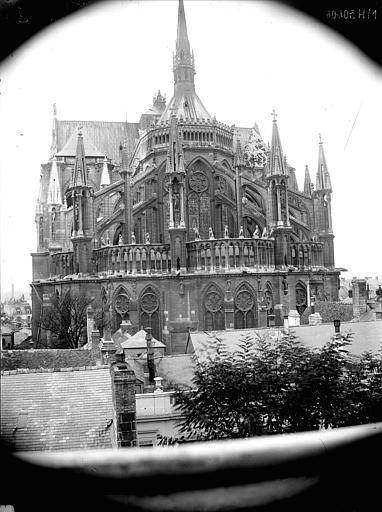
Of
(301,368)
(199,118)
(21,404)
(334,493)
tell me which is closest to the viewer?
(334,493)

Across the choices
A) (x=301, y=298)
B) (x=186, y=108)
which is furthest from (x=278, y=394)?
(x=186, y=108)

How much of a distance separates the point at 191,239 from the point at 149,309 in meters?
3.32

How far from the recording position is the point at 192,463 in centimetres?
A: 176

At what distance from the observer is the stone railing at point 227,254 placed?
21172mm

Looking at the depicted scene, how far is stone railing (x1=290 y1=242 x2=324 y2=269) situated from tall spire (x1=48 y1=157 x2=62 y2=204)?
39.6 feet

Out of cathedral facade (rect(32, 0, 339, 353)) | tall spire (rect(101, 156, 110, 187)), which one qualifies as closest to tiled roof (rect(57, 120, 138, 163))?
tall spire (rect(101, 156, 110, 187))

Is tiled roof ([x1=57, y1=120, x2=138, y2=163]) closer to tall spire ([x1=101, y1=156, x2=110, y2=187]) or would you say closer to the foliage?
tall spire ([x1=101, y1=156, x2=110, y2=187])

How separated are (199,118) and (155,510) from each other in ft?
69.4

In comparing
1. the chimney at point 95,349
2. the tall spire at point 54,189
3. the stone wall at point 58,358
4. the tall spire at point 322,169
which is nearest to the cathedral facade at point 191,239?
the tall spire at point 54,189

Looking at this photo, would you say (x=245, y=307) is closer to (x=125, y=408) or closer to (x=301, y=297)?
(x=301, y=297)

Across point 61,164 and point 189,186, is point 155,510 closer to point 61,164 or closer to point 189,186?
point 189,186

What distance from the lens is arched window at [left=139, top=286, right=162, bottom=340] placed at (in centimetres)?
2128

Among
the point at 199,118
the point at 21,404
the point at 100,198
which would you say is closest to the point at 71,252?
the point at 100,198

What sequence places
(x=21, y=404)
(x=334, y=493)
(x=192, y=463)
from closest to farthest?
(x=192, y=463)
(x=334, y=493)
(x=21, y=404)
